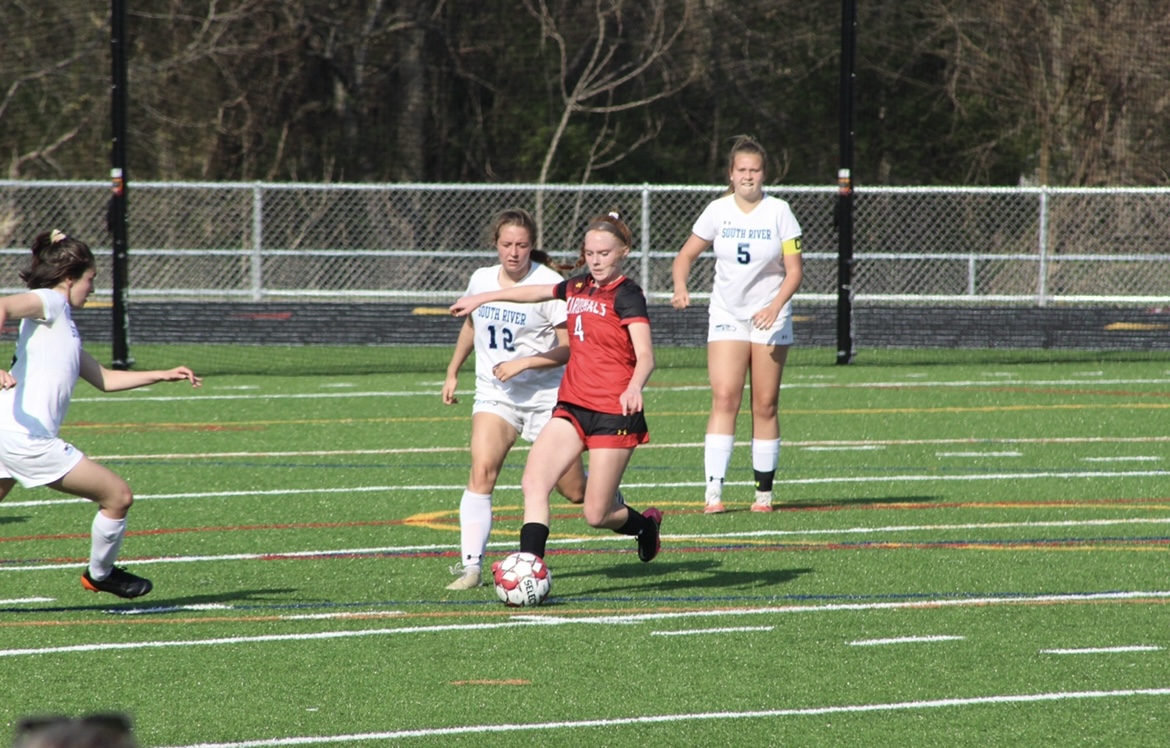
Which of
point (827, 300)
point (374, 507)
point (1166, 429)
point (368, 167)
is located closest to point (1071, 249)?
point (827, 300)

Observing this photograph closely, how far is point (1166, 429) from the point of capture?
14.4m

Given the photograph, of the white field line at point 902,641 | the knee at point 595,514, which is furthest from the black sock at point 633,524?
the white field line at point 902,641

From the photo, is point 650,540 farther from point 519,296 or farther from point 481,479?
point 519,296

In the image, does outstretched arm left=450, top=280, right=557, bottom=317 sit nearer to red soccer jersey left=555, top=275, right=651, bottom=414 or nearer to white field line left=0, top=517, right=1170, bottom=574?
red soccer jersey left=555, top=275, right=651, bottom=414

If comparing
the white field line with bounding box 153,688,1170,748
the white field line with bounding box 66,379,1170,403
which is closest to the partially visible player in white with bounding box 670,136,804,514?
the white field line with bounding box 153,688,1170,748

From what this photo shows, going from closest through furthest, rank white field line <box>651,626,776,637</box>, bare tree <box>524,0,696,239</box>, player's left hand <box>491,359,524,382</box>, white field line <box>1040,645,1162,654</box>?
white field line <box>1040,645,1162,654</box> → white field line <box>651,626,776,637</box> → player's left hand <box>491,359,524,382</box> → bare tree <box>524,0,696,239</box>

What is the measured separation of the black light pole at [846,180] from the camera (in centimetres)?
1952

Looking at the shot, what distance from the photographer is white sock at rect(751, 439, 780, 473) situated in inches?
410

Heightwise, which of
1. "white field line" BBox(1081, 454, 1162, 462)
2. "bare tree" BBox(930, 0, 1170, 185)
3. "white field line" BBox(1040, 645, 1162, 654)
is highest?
"bare tree" BBox(930, 0, 1170, 185)

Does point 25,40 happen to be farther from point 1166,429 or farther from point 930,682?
point 930,682

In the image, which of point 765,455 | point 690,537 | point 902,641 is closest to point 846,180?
point 765,455

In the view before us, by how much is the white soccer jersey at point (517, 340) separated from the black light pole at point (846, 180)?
11476mm

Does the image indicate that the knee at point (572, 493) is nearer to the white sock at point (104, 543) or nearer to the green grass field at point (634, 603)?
the green grass field at point (634, 603)

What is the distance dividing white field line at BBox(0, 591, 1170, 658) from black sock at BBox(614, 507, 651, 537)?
2.65ft
